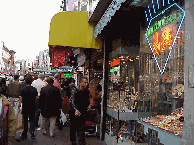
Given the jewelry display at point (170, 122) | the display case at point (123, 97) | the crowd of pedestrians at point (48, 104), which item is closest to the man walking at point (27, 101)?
the crowd of pedestrians at point (48, 104)

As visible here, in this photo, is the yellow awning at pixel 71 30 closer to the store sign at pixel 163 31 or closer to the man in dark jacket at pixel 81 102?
the man in dark jacket at pixel 81 102

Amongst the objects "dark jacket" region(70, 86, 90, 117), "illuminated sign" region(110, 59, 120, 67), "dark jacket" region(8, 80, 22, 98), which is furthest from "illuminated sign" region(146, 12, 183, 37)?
"dark jacket" region(8, 80, 22, 98)

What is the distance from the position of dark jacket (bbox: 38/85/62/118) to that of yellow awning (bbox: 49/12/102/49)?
5.43 ft

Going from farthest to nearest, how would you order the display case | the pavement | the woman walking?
the pavement → the display case → the woman walking

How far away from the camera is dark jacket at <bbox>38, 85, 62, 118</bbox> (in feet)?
26.7

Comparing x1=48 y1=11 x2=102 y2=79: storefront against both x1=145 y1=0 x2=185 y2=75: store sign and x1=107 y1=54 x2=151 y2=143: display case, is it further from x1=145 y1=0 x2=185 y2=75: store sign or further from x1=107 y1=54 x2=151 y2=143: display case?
x1=145 y1=0 x2=185 y2=75: store sign

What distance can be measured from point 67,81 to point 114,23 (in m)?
3.79

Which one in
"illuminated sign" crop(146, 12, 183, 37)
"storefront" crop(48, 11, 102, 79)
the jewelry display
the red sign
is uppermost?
"storefront" crop(48, 11, 102, 79)

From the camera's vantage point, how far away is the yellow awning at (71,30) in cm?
799

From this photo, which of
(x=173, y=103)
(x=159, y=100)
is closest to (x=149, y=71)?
(x=159, y=100)

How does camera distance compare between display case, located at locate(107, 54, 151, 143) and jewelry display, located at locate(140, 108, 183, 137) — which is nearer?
jewelry display, located at locate(140, 108, 183, 137)

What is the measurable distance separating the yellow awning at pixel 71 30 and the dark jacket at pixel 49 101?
1.66 meters

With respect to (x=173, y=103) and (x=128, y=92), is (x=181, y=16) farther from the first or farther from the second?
(x=128, y=92)

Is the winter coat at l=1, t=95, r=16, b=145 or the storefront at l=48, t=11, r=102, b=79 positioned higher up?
the storefront at l=48, t=11, r=102, b=79
